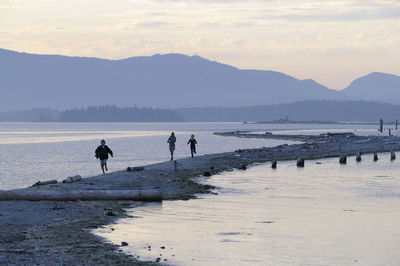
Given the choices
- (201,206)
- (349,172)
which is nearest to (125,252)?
(201,206)

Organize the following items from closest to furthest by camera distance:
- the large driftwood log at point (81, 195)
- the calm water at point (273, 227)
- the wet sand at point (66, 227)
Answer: the wet sand at point (66, 227), the calm water at point (273, 227), the large driftwood log at point (81, 195)

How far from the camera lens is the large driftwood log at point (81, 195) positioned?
23.5 metres

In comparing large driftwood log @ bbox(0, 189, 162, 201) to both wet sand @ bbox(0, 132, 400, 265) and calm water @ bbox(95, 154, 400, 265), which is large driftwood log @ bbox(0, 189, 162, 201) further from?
calm water @ bbox(95, 154, 400, 265)

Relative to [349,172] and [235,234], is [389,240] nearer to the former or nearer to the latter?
[235,234]

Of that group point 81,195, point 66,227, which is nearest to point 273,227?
point 66,227

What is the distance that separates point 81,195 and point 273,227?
8129 millimetres

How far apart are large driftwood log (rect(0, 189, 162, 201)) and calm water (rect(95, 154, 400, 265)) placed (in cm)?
83

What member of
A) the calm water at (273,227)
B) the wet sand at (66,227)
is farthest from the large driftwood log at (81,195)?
the calm water at (273,227)

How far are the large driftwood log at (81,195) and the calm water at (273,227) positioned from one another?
0.83 meters

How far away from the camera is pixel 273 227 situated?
18.9 metres

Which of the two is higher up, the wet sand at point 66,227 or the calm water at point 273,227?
the wet sand at point 66,227

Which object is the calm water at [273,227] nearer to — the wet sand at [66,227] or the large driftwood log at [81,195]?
Answer: the wet sand at [66,227]

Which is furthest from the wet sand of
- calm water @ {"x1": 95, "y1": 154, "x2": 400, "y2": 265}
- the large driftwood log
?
calm water @ {"x1": 95, "y1": 154, "x2": 400, "y2": 265}

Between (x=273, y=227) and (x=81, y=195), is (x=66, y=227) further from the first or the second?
(x=273, y=227)
